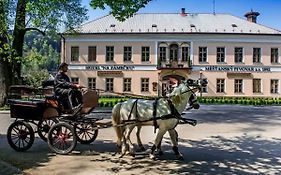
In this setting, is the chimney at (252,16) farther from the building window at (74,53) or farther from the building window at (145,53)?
the building window at (74,53)

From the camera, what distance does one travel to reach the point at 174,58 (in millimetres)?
36688

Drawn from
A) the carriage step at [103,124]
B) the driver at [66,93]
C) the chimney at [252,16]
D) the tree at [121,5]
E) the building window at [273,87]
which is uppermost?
the chimney at [252,16]

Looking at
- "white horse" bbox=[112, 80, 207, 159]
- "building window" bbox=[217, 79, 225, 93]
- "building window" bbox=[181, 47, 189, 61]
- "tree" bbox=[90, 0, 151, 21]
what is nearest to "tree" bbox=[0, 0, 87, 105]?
"tree" bbox=[90, 0, 151, 21]

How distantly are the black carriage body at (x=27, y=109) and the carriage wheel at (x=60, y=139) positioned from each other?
0.66m

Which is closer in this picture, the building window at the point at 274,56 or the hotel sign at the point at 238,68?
the hotel sign at the point at 238,68

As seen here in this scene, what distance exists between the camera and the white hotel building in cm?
3647

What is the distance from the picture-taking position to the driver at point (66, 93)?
8344mm

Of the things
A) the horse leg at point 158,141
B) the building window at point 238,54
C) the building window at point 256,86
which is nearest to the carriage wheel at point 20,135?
the horse leg at point 158,141

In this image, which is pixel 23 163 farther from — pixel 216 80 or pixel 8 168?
pixel 216 80

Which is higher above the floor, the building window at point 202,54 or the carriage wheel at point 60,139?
the building window at point 202,54

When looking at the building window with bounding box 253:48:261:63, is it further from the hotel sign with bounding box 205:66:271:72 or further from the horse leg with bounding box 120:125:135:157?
the horse leg with bounding box 120:125:135:157

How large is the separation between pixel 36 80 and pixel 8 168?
34280 millimetres

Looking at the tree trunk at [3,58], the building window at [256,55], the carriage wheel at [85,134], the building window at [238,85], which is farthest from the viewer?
the building window at [256,55]

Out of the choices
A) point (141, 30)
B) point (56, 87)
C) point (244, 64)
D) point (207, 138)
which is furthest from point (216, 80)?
point (56, 87)
